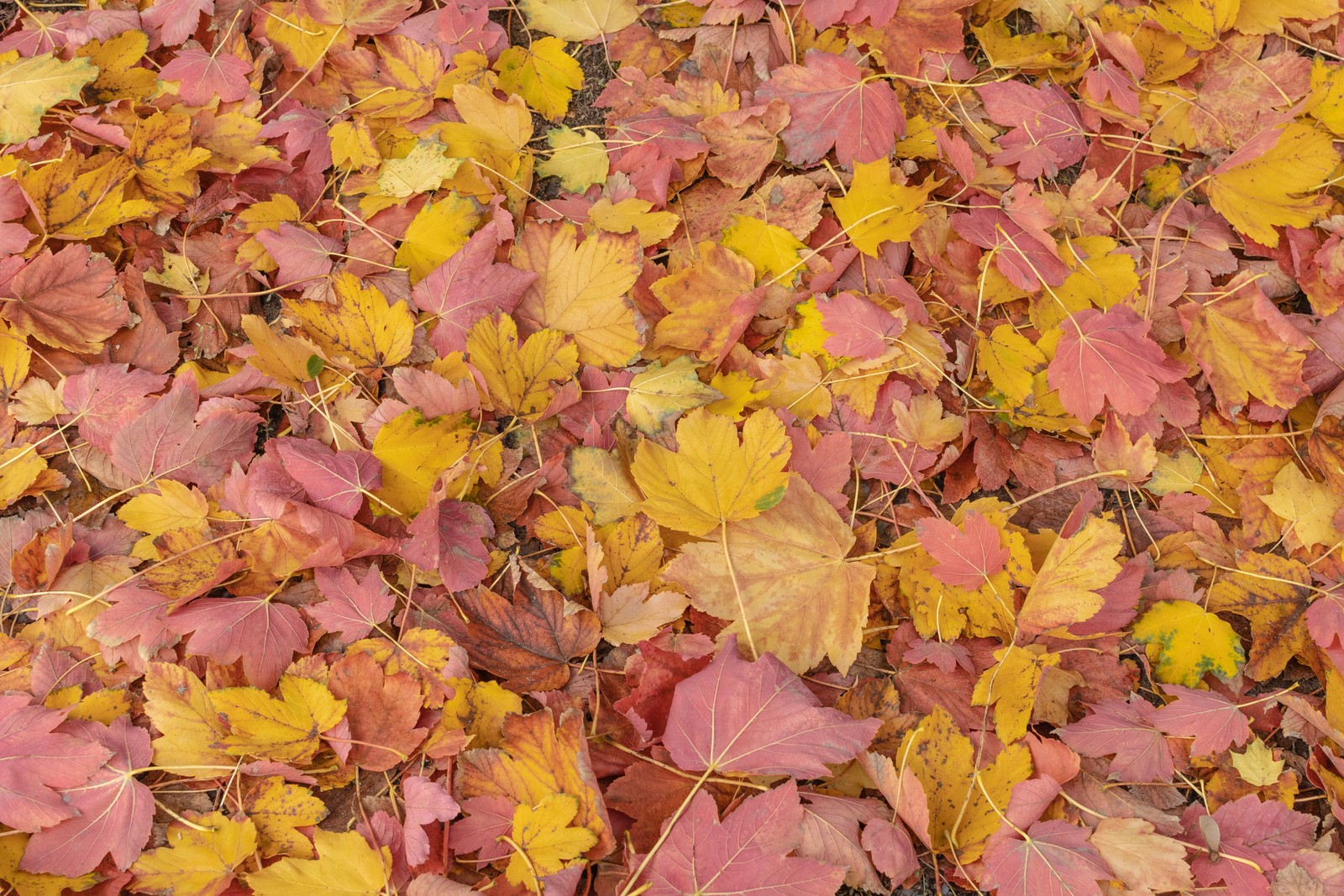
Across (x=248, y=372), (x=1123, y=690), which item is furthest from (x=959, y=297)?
(x=248, y=372)

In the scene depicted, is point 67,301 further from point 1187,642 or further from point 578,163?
point 1187,642

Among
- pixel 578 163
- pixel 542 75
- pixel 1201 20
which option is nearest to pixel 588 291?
pixel 578 163

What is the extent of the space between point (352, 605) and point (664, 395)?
61cm

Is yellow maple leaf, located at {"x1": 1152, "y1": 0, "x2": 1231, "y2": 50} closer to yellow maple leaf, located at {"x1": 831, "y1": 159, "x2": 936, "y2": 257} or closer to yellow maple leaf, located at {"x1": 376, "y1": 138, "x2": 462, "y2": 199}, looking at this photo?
yellow maple leaf, located at {"x1": 831, "y1": 159, "x2": 936, "y2": 257}

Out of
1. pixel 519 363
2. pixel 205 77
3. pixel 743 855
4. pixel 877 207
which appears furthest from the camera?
pixel 205 77

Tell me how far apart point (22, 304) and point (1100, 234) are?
6.47 ft

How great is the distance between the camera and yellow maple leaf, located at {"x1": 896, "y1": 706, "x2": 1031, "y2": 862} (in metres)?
1.24

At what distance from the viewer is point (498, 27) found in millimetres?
1729

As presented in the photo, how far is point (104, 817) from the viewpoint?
121 cm

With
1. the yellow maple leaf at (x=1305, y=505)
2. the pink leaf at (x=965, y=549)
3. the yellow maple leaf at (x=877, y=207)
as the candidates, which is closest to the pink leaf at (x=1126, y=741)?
the pink leaf at (x=965, y=549)

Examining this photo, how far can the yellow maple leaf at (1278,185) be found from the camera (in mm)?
1562

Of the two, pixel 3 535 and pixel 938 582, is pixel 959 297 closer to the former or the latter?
pixel 938 582

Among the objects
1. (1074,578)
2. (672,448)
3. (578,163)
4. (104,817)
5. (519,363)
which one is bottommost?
(104,817)

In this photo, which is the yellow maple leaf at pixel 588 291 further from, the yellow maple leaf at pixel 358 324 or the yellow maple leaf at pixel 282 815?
the yellow maple leaf at pixel 282 815
